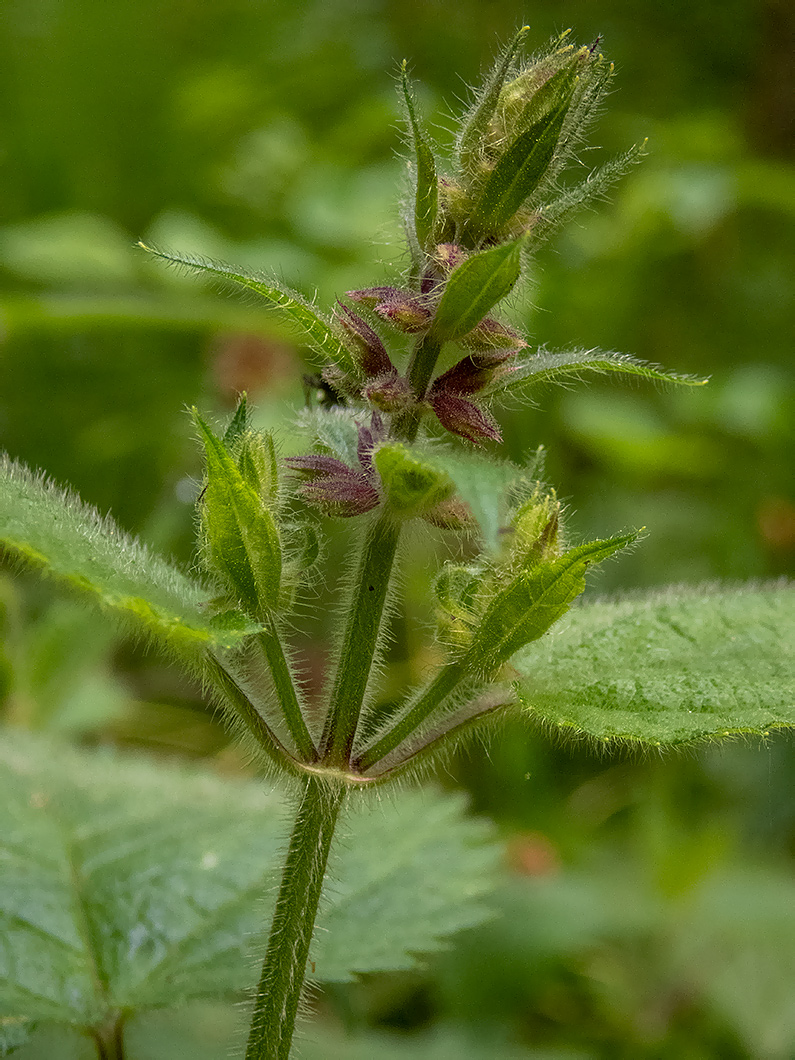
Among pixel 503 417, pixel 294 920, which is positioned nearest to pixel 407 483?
pixel 294 920

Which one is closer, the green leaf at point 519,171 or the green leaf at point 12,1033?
the green leaf at point 519,171

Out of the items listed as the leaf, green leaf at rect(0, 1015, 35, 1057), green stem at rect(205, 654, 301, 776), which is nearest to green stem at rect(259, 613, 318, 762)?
green stem at rect(205, 654, 301, 776)

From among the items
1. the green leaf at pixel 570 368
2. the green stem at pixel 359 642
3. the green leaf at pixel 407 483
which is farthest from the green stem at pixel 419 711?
the green leaf at pixel 570 368

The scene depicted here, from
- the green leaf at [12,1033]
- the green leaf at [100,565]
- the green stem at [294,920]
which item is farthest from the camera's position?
the green leaf at [12,1033]

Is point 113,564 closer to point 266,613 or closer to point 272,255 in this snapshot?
point 266,613

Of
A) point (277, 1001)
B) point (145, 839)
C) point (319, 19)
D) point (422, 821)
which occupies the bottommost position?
point (277, 1001)

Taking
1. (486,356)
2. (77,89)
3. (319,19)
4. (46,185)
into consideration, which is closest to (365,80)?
(319,19)

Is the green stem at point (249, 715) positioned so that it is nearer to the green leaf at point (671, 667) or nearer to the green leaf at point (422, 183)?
the green leaf at point (671, 667)
